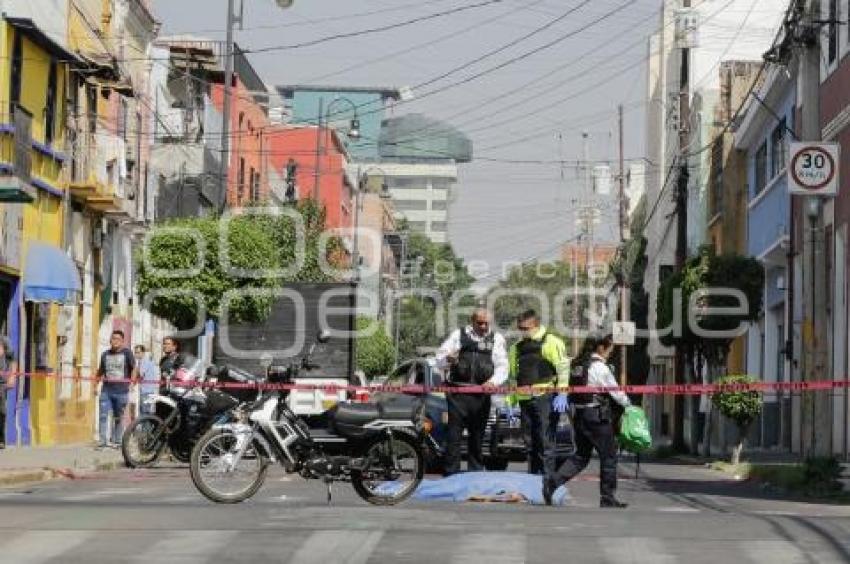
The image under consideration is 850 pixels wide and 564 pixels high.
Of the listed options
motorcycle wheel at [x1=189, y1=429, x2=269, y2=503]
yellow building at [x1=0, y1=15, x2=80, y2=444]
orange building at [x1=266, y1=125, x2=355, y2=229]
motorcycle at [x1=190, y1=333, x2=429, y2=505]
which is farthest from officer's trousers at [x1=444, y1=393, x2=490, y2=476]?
orange building at [x1=266, y1=125, x2=355, y2=229]

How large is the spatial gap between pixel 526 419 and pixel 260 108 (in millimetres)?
56951

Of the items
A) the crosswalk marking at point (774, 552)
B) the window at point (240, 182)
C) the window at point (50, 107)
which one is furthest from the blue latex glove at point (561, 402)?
the window at point (240, 182)

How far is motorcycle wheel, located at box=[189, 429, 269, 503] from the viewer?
16.7 metres

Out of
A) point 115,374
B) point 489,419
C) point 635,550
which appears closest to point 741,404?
point 489,419

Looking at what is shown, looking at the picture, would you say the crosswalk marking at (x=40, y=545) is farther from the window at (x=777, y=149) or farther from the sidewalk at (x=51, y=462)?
the window at (x=777, y=149)

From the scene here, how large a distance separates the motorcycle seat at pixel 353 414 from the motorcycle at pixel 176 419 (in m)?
3.09

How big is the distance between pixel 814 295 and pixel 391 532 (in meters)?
12.1

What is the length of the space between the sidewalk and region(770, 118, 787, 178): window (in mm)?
19214

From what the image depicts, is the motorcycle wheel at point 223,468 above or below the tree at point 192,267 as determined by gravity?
below

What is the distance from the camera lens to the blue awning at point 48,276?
32.4 metres

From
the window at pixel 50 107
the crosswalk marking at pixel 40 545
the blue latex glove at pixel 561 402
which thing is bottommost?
the crosswalk marking at pixel 40 545

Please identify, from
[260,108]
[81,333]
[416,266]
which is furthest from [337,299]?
[416,266]

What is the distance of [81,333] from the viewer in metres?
38.6

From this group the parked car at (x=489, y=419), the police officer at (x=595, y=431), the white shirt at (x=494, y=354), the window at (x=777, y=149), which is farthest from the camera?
the window at (x=777, y=149)
